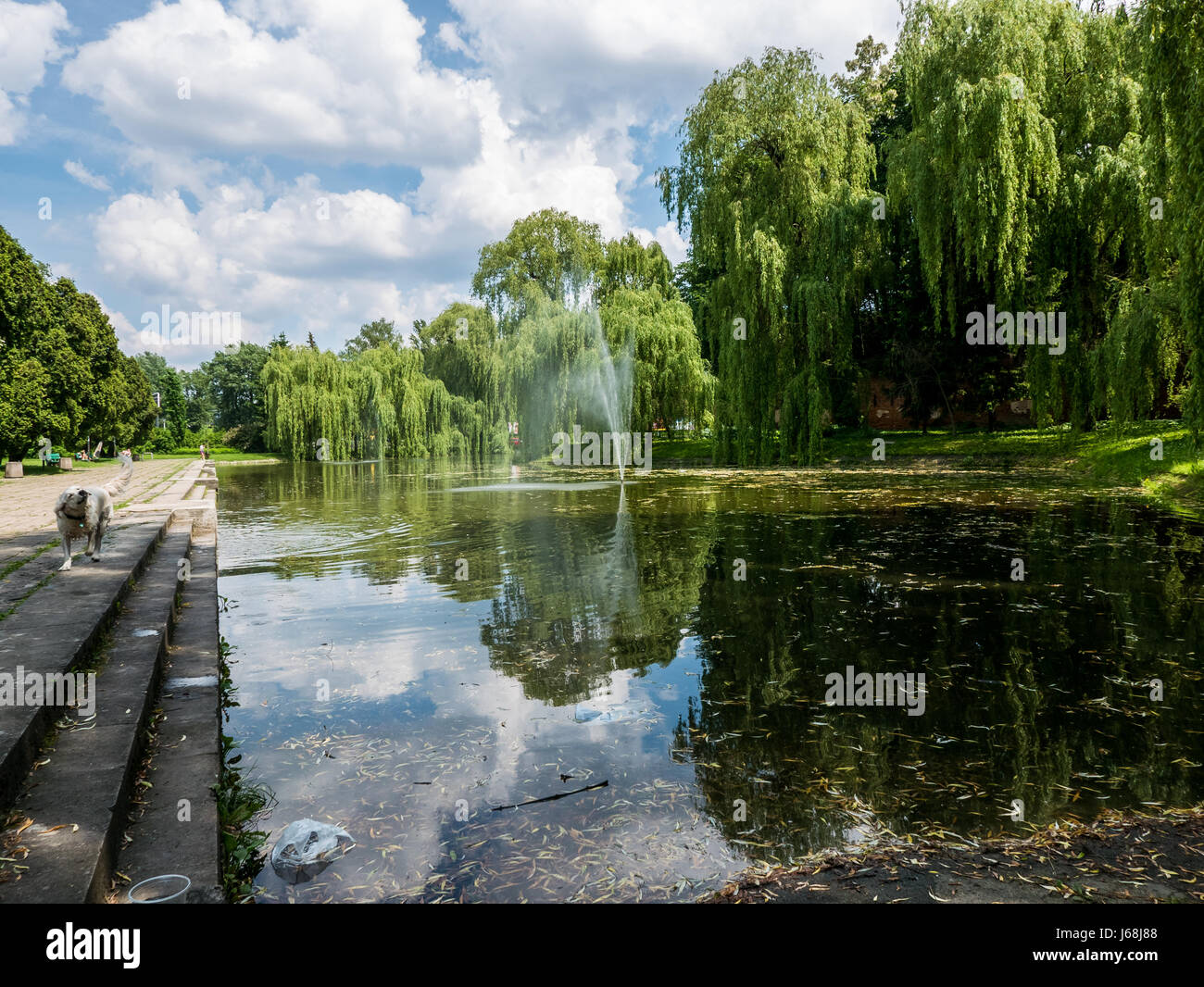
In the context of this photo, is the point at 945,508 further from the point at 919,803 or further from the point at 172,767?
the point at 172,767

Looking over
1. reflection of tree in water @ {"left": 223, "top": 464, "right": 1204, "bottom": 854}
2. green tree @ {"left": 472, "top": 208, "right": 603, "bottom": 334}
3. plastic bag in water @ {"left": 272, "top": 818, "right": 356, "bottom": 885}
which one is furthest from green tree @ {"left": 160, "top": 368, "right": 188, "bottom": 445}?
plastic bag in water @ {"left": 272, "top": 818, "right": 356, "bottom": 885}

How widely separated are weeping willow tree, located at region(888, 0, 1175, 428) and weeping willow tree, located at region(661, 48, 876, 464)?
2.36 m

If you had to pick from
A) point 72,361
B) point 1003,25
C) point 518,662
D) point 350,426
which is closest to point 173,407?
point 350,426

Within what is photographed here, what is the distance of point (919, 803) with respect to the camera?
10.3 ft

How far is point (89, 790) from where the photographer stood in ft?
9.38

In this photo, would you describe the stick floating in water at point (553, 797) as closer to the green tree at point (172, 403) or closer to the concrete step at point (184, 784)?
the concrete step at point (184, 784)

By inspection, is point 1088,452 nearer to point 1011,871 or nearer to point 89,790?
point 1011,871

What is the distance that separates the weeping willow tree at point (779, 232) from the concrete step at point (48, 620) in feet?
54.8

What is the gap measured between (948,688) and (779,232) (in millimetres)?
19376

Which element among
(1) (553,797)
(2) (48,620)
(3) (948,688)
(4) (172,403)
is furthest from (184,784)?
(4) (172,403)

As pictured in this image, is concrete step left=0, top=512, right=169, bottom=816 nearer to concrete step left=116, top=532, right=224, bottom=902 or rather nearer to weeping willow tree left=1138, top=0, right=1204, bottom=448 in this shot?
concrete step left=116, top=532, right=224, bottom=902

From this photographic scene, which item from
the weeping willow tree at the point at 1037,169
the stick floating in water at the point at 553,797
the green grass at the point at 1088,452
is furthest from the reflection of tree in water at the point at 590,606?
the weeping willow tree at the point at 1037,169

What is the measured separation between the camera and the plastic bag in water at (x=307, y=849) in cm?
270

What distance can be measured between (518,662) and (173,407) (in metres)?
79.9
